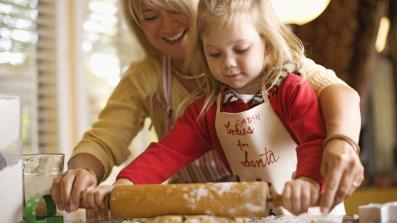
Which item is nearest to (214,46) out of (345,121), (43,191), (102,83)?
(345,121)

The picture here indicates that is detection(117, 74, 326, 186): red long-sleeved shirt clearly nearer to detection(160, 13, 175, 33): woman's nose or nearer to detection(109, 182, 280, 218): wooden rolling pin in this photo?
detection(109, 182, 280, 218): wooden rolling pin

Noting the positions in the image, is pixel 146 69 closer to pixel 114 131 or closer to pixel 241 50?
pixel 114 131

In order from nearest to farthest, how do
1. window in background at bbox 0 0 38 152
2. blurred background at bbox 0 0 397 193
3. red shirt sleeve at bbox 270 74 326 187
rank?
red shirt sleeve at bbox 270 74 326 187
blurred background at bbox 0 0 397 193
window in background at bbox 0 0 38 152

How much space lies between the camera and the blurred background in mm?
2115

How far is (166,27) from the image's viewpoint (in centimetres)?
142

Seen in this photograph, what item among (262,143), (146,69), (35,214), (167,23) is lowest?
(35,214)

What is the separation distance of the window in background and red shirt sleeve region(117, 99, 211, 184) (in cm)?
174

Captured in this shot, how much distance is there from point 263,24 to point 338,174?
409mm

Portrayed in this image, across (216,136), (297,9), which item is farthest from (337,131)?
(297,9)

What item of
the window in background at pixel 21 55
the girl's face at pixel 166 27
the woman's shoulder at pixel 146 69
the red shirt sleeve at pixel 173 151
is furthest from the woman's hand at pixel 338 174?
the window in background at pixel 21 55

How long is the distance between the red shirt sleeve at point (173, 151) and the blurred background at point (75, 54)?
1.00 meters

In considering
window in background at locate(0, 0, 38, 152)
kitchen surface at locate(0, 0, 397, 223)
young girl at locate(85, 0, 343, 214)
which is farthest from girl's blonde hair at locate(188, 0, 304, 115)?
window in background at locate(0, 0, 38, 152)

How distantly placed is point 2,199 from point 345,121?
1.92ft

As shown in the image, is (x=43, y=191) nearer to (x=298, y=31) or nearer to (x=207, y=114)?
(x=207, y=114)
